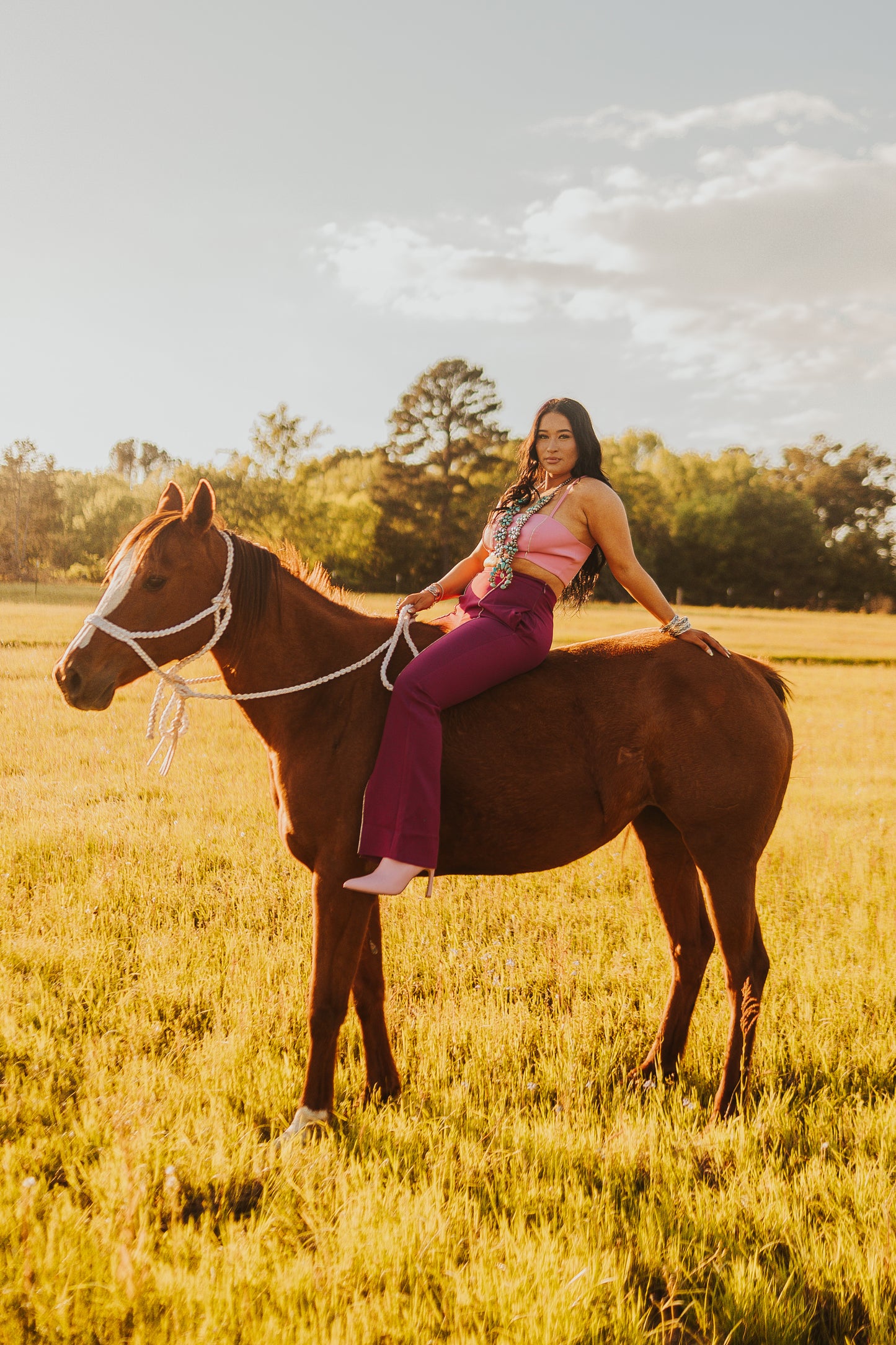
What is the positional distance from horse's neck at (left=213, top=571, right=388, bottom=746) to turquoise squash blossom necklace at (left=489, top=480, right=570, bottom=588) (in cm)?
67

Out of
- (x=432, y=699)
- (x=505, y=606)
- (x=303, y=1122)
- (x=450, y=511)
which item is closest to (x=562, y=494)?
(x=505, y=606)

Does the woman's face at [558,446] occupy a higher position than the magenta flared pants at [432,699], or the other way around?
the woman's face at [558,446]

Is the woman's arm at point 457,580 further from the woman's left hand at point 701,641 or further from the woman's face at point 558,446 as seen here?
the woman's left hand at point 701,641

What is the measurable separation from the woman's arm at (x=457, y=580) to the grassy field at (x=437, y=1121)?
2.21m

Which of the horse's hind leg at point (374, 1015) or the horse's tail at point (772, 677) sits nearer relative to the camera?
the horse's hind leg at point (374, 1015)

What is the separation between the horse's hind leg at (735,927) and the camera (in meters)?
3.76

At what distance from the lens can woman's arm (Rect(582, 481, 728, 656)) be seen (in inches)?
146

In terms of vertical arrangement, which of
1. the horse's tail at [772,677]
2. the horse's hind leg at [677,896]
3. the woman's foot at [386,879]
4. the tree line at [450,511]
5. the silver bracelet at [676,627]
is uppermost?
the tree line at [450,511]

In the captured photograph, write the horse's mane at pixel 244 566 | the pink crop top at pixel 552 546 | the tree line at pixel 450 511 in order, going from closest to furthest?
1. the horse's mane at pixel 244 566
2. the pink crop top at pixel 552 546
3. the tree line at pixel 450 511

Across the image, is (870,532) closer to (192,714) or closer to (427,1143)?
(192,714)

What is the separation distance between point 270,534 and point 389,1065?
5628 cm

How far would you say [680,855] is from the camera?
428 cm

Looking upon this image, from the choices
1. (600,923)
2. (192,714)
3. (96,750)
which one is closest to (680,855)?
(600,923)

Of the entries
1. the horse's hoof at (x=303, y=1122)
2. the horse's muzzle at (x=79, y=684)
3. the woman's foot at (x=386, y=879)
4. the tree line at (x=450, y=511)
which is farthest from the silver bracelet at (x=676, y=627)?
the tree line at (x=450, y=511)
